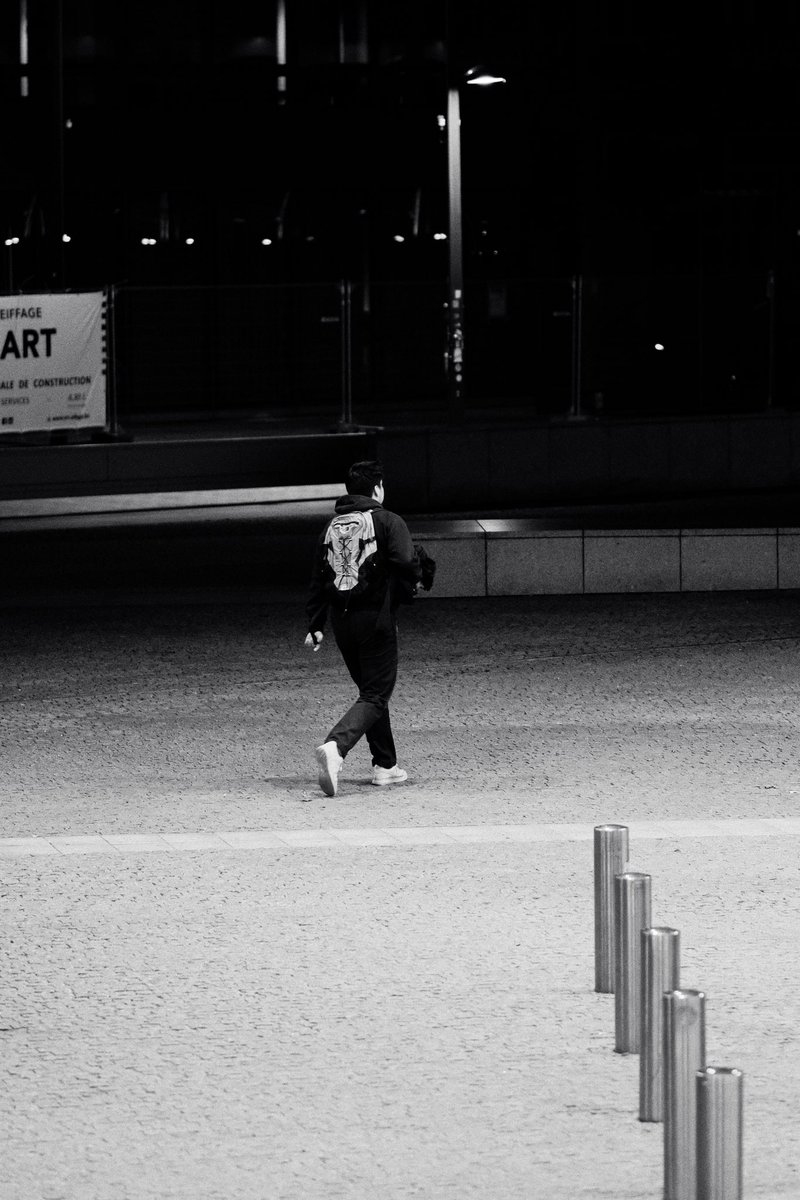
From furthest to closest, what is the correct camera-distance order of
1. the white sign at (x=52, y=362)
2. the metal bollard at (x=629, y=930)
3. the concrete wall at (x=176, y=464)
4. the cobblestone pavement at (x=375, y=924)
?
the concrete wall at (x=176, y=464), the white sign at (x=52, y=362), the metal bollard at (x=629, y=930), the cobblestone pavement at (x=375, y=924)

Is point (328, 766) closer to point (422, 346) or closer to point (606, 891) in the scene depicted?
point (606, 891)

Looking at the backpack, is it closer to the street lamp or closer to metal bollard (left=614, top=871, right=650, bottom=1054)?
metal bollard (left=614, top=871, right=650, bottom=1054)

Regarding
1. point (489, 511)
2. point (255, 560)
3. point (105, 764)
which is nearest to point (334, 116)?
point (489, 511)

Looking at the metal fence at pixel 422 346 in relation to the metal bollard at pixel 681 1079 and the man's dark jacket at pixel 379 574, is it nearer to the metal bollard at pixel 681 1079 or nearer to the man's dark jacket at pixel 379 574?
the man's dark jacket at pixel 379 574

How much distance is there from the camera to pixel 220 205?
122 feet

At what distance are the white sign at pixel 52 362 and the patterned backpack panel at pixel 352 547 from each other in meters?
15.6

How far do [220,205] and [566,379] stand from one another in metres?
8.00

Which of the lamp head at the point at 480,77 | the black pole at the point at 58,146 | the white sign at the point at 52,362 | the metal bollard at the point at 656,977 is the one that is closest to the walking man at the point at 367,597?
the metal bollard at the point at 656,977

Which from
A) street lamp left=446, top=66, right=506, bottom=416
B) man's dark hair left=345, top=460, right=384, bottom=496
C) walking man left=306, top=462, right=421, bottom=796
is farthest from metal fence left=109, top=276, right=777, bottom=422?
walking man left=306, top=462, right=421, bottom=796

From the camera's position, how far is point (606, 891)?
19.7 feet

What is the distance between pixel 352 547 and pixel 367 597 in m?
0.25

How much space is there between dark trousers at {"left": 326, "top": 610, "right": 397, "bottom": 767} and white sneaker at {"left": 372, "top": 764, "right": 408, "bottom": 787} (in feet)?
0.08

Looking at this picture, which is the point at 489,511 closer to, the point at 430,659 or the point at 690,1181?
the point at 430,659

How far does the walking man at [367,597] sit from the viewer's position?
30.9ft
